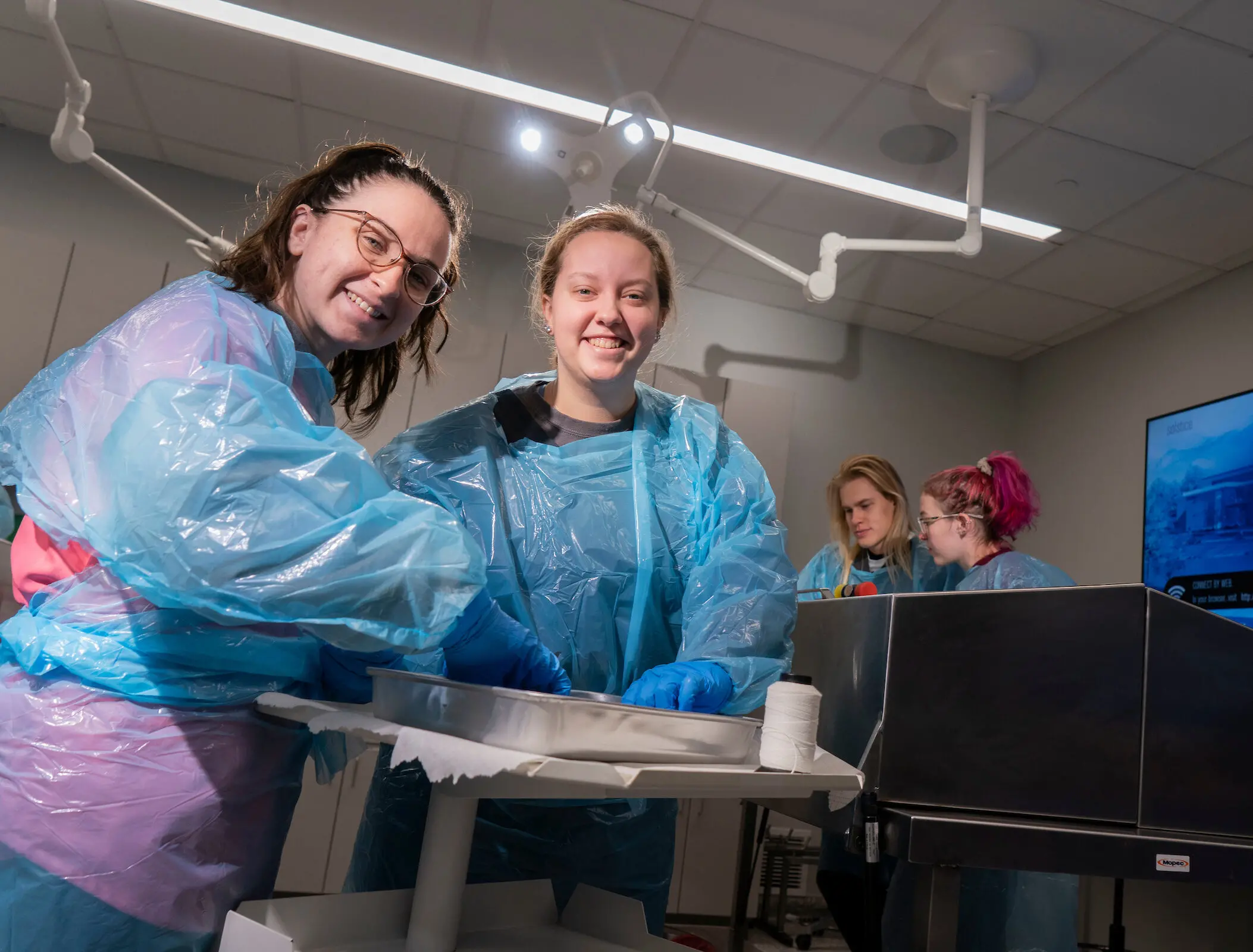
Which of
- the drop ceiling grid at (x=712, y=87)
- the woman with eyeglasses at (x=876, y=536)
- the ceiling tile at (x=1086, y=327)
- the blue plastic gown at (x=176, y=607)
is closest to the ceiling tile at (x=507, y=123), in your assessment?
the drop ceiling grid at (x=712, y=87)

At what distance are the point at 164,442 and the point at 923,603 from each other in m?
1.01

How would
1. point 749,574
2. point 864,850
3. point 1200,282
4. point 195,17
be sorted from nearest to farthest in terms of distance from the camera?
point 749,574 → point 864,850 → point 195,17 → point 1200,282

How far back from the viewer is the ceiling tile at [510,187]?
10.6ft

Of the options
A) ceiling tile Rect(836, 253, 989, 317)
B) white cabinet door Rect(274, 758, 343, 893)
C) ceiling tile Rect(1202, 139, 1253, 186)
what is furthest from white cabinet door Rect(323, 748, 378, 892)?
ceiling tile Rect(1202, 139, 1253, 186)

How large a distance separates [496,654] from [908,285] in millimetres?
3292

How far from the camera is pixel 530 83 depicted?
2760 mm

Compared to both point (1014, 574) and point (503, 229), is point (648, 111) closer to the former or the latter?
point (503, 229)

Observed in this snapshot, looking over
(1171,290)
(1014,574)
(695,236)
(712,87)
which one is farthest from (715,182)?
(1171,290)

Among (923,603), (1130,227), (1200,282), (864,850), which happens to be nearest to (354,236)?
(923,603)

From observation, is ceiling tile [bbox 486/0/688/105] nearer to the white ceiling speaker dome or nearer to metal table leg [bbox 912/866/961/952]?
the white ceiling speaker dome

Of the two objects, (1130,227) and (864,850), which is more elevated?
(1130,227)

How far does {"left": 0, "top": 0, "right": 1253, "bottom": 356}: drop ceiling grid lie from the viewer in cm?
233

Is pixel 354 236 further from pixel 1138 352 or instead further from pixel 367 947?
pixel 1138 352

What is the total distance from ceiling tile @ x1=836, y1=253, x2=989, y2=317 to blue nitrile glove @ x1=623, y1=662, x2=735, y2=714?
113 inches
